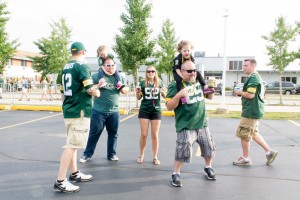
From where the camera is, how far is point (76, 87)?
12.8 feet

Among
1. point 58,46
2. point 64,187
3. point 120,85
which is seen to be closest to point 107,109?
point 120,85

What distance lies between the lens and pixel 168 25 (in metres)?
30.8

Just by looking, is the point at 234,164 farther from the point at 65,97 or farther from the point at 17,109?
the point at 17,109

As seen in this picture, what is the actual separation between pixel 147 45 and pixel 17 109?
715cm

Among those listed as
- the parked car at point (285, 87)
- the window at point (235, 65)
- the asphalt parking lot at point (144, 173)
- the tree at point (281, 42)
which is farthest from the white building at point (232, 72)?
the asphalt parking lot at point (144, 173)

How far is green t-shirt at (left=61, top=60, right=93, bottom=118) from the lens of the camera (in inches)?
151

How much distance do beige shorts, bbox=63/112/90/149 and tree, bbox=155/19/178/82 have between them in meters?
25.8

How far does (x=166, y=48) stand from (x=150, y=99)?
25.6m

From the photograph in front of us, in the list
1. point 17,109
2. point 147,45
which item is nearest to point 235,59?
point 147,45

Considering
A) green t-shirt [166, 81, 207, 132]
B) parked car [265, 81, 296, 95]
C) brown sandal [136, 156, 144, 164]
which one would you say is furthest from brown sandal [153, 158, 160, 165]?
parked car [265, 81, 296, 95]

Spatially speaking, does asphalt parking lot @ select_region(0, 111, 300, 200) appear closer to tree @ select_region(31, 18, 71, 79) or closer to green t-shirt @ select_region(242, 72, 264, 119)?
green t-shirt @ select_region(242, 72, 264, 119)

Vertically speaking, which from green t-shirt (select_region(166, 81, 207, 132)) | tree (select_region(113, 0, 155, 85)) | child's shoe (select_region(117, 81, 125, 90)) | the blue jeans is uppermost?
tree (select_region(113, 0, 155, 85))

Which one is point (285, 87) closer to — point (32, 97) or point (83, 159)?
point (32, 97)

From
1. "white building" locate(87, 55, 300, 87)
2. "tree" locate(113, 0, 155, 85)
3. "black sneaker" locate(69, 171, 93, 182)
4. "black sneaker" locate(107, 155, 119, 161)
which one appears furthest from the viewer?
"white building" locate(87, 55, 300, 87)
